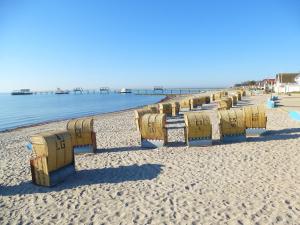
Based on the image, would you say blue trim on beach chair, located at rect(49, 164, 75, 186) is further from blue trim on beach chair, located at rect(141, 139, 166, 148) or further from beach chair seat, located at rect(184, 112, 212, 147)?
beach chair seat, located at rect(184, 112, 212, 147)

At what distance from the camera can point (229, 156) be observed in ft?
35.8

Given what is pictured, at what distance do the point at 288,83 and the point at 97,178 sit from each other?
6100 cm

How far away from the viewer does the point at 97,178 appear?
9.33m

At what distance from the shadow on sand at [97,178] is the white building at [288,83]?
178 feet

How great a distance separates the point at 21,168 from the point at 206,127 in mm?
7903

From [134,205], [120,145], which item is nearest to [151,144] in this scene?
[120,145]

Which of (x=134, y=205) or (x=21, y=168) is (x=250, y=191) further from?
(x=21, y=168)

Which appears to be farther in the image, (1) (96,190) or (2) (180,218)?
(1) (96,190)

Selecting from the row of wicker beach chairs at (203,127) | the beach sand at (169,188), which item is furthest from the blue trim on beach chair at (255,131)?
the beach sand at (169,188)

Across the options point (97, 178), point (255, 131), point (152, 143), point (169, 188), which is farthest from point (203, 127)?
point (97, 178)

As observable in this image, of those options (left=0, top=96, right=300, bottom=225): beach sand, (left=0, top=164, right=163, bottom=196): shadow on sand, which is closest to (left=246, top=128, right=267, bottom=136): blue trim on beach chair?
(left=0, top=96, right=300, bottom=225): beach sand

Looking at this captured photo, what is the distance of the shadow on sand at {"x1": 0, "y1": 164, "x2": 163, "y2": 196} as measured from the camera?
28.1 ft

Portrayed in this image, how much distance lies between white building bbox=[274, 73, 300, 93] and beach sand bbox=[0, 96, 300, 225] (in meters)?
49.3

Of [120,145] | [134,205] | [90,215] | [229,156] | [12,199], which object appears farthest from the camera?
[120,145]
